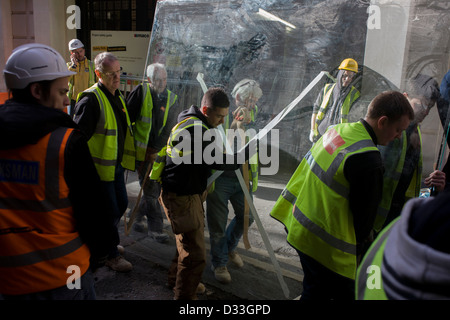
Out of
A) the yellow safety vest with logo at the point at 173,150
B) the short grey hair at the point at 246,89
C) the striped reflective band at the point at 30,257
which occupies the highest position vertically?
the short grey hair at the point at 246,89

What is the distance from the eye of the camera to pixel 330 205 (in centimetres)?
193

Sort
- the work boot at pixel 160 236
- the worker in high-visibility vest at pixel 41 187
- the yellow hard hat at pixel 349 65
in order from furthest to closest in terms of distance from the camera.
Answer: the work boot at pixel 160 236 → the yellow hard hat at pixel 349 65 → the worker in high-visibility vest at pixel 41 187

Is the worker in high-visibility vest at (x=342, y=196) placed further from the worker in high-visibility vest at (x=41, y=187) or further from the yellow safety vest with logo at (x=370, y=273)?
the worker in high-visibility vest at (x=41, y=187)

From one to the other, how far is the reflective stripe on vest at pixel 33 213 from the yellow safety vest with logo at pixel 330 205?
119cm

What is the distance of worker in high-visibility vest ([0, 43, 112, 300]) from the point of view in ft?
4.86

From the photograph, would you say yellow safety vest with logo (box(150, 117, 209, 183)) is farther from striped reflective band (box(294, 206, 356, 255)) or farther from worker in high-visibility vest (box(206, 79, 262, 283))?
striped reflective band (box(294, 206, 356, 255))

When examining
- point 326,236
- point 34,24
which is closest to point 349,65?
point 326,236

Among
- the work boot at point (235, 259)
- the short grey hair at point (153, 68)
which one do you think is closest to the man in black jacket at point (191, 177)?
the work boot at point (235, 259)

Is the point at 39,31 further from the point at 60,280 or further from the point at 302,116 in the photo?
the point at 60,280

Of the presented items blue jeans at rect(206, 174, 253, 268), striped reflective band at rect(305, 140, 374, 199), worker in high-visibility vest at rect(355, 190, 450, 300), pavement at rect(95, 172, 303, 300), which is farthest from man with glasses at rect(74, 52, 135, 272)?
worker in high-visibility vest at rect(355, 190, 450, 300)

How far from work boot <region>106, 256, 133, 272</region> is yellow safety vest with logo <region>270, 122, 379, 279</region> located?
1.79 metres

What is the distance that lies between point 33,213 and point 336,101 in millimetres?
1989

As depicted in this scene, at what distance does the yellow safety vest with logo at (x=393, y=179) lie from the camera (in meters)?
2.40

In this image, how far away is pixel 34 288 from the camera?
1.54 m
